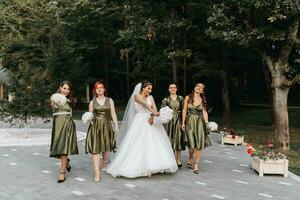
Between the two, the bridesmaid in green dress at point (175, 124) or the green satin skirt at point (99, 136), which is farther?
the bridesmaid in green dress at point (175, 124)

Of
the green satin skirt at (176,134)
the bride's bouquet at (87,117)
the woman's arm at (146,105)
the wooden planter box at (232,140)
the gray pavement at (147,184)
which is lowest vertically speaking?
the gray pavement at (147,184)

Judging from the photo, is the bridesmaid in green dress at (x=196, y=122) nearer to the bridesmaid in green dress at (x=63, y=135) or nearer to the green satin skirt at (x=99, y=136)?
the green satin skirt at (x=99, y=136)

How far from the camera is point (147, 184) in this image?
31.1 ft

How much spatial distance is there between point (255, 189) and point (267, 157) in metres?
1.57

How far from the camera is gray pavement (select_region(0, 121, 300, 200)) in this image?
8.61 metres

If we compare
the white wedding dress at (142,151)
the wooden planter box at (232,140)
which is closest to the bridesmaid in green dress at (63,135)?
the white wedding dress at (142,151)

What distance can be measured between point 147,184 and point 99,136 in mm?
1551

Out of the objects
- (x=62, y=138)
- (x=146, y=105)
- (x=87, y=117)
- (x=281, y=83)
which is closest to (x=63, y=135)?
(x=62, y=138)

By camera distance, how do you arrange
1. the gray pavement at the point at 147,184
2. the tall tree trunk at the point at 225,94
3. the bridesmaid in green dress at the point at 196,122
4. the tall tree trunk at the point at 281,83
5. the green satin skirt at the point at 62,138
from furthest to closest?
1. the tall tree trunk at the point at 225,94
2. the tall tree trunk at the point at 281,83
3. the bridesmaid in green dress at the point at 196,122
4. the green satin skirt at the point at 62,138
5. the gray pavement at the point at 147,184

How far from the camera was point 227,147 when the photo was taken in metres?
15.7

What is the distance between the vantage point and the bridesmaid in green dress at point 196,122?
1066cm

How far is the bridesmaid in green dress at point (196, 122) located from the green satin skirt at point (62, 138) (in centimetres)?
278

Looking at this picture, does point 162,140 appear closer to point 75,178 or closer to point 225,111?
point 75,178

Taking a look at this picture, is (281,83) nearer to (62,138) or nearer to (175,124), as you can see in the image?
(175,124)
